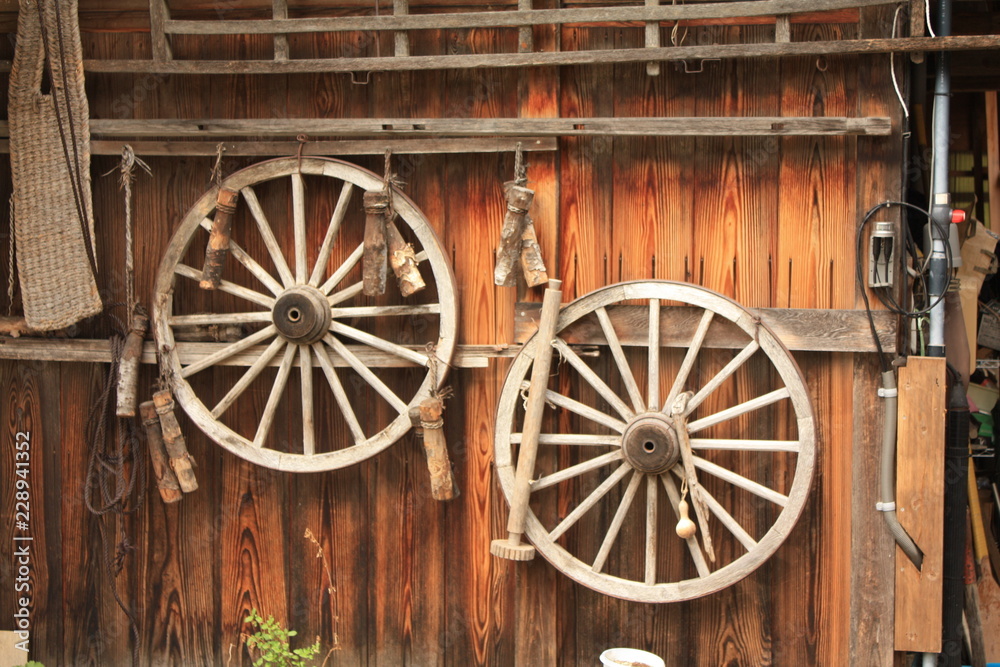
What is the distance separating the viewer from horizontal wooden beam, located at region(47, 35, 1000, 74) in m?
2.92

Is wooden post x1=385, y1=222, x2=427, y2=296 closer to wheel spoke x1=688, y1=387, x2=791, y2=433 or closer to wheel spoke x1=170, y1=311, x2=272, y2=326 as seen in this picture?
wheel spoke x1=170, y1=311, x2=272, y2=326

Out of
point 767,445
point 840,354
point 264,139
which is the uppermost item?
point 264,139

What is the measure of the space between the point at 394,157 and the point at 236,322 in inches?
33.0

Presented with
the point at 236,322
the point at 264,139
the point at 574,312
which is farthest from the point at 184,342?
the point at 574,312

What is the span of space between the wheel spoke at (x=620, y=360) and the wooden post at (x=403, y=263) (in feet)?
2.09

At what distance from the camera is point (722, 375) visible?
3.02 m

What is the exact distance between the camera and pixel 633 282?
3.06 meters

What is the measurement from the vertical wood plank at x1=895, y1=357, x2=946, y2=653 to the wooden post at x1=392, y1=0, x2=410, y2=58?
2041 millimetres

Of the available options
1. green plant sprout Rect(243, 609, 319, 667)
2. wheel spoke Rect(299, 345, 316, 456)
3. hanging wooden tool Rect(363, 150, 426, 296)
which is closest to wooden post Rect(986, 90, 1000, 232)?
hanging wooden tool Rect(363, 150, 426, 296)

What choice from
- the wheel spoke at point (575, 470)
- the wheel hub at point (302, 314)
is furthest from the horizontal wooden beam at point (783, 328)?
the wheel hub at point (302, 314)

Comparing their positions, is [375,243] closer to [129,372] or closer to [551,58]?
[551,58]

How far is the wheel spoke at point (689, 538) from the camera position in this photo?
3041 mm

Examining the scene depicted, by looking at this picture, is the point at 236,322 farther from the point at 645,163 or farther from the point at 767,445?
the point at 767,445

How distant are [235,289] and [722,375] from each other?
5.78 feet
